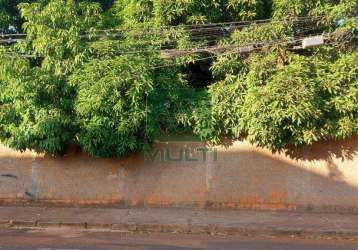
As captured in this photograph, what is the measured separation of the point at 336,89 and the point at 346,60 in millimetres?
784

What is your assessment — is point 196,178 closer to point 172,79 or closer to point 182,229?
point 182,229

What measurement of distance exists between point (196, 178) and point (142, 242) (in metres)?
3.55

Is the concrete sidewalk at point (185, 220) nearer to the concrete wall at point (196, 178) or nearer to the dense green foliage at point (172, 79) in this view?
the concrete wall at point (196, 178)

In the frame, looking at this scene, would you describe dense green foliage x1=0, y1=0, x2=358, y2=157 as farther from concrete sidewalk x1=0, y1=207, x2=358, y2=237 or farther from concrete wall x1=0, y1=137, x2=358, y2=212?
concrete sidewalk x1=0, y1=207, x2=358, y2=237

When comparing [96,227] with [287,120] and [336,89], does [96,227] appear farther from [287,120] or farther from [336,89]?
[336,89]

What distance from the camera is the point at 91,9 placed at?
40.8 ft

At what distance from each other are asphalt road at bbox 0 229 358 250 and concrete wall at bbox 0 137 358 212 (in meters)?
2.45

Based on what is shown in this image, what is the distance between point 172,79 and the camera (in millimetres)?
11398

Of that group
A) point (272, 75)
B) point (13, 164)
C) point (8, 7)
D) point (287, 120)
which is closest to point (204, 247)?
point (287, 120)

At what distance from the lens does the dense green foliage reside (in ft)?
33.5

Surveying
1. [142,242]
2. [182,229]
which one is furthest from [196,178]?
[142,242]

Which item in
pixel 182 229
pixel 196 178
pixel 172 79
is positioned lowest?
pixel 182 229

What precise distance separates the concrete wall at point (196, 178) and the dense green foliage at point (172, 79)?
660mm

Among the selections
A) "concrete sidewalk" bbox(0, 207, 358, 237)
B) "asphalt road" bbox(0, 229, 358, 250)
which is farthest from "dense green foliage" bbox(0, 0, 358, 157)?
"asphalt road" bbox(0, 229, 358, 250)
